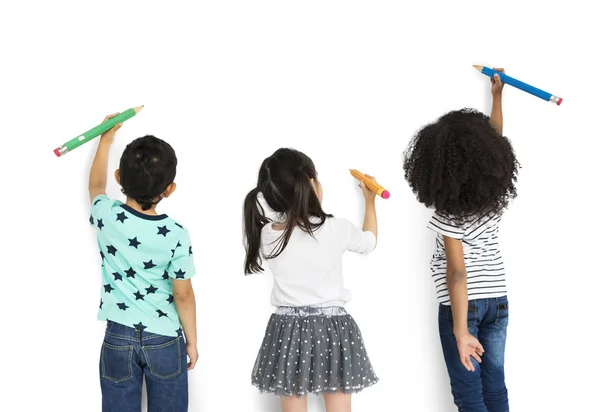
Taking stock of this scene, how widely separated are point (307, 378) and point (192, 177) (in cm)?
52

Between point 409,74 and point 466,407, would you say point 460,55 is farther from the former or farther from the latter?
point 466,407

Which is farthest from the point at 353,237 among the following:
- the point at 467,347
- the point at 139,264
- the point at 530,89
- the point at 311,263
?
the point at 530,89

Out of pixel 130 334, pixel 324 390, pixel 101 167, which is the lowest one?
pixel 324 390

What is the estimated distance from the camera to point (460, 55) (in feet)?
5.46

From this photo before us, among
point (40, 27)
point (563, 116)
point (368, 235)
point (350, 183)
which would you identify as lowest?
point (368, 235)

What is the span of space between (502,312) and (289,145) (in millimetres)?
596

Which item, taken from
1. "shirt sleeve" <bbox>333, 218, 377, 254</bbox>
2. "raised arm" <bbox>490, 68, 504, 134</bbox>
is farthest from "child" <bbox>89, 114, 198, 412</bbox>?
"raised arm" <bbox>490, 68, 504, 134</bbox>

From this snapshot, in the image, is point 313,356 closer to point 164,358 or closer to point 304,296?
point 304,296

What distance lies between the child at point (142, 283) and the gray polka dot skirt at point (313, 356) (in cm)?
19

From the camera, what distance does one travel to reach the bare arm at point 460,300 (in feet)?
4.59

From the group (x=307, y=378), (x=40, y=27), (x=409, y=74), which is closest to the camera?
(x=307, y=378)

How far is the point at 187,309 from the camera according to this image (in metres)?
1.44

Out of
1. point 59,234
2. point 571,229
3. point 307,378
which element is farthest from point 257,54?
point 571,229

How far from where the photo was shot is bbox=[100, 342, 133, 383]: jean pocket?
1379 millimetres
